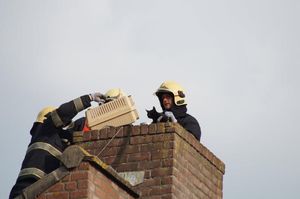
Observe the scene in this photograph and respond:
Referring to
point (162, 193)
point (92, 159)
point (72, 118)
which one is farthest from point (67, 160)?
point (72, 118)

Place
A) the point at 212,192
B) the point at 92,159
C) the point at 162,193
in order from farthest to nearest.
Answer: the point at 212,192 < the point at 162,193 < the point at 92,159

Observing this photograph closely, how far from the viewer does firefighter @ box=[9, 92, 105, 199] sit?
19.1 meters

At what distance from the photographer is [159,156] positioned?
61.1 ft

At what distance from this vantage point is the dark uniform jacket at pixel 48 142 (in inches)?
750

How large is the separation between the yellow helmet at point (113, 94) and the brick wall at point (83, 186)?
3.80 metres

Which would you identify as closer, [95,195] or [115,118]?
[95,195]

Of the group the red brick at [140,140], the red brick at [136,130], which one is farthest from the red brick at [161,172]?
the red brick at [136,130]

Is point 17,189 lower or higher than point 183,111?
lower

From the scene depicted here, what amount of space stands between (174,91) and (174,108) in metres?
0.28

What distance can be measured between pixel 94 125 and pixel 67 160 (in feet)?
10.0

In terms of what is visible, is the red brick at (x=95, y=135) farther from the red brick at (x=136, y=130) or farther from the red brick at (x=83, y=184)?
the red brick at (x=83, y=184)

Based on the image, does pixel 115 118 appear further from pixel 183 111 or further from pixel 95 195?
pixel 95 195

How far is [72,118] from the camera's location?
776 inches

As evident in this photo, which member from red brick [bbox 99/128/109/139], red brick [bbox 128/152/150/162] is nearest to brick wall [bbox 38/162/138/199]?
red brick [bbox 128/152/150/162]
